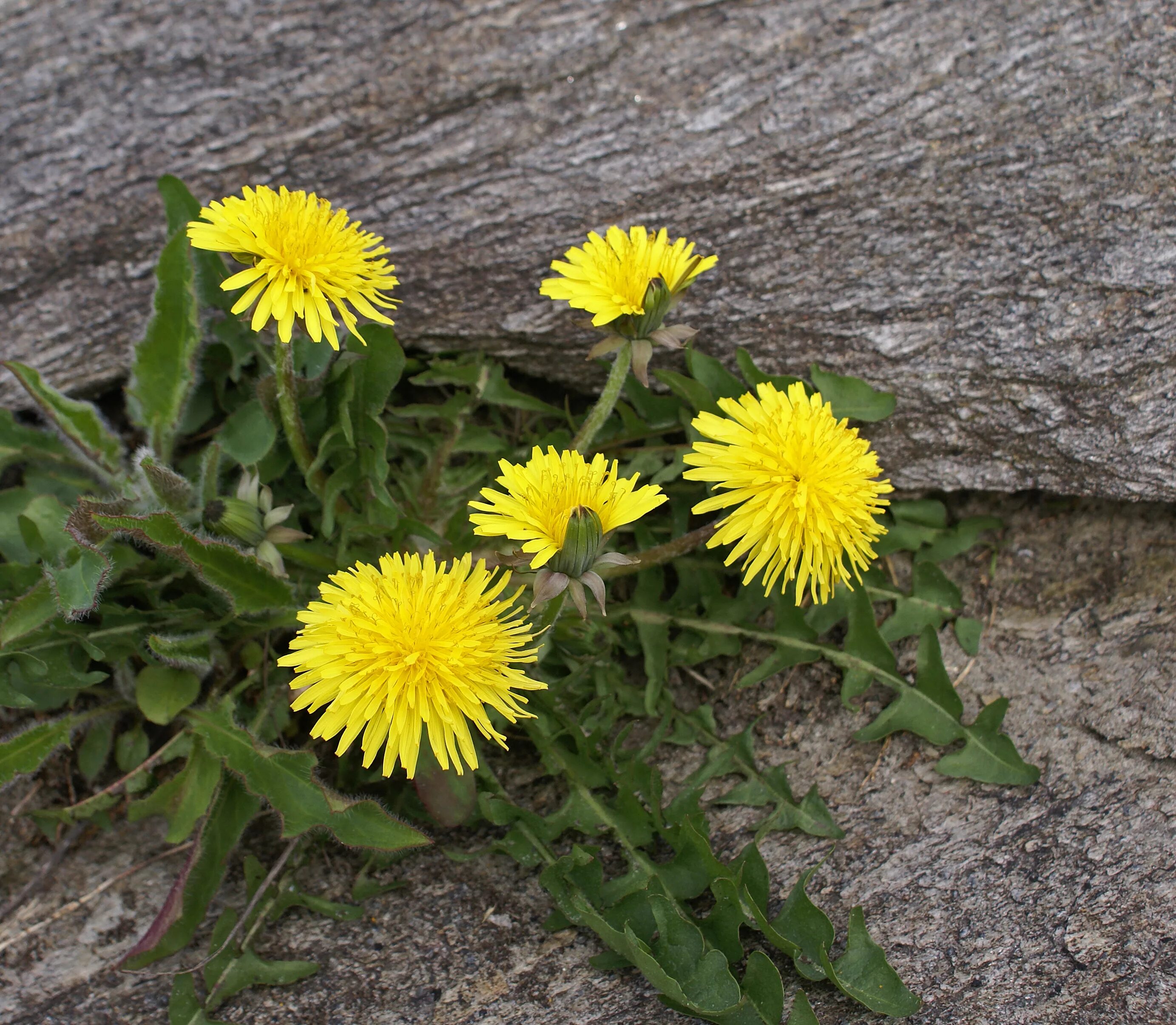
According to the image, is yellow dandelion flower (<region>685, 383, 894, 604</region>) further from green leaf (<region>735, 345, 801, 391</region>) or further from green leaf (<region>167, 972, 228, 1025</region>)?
green leaf (<region>167, 972, 228, 1025</region>)

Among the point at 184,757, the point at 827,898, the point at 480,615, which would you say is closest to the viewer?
the point at 480,615

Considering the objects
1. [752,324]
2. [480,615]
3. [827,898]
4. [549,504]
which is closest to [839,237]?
[752,324]

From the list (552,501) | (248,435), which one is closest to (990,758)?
(552,501)

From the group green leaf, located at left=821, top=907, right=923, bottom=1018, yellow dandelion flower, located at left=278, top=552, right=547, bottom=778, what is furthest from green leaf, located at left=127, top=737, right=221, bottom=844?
green leaf, located at left=821, top=907, right=923, bottom=1018

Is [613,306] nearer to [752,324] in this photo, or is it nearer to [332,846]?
[752,324]

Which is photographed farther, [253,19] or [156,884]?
[253,19]

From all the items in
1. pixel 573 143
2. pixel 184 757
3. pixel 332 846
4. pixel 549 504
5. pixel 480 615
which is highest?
pixel 573 143
